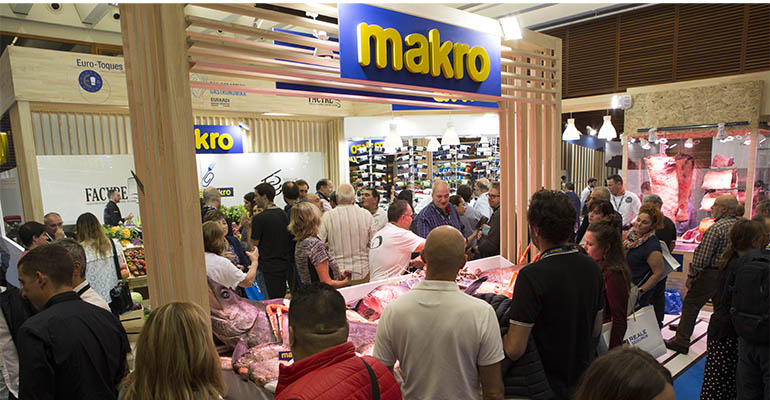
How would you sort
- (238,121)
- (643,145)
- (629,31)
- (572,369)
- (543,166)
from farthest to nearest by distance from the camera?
(238,121) < (629,31) < (643,145) < (543,166) < (572,369)

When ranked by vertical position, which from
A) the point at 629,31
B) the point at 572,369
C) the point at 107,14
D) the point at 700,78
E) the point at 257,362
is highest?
the point at 107,14

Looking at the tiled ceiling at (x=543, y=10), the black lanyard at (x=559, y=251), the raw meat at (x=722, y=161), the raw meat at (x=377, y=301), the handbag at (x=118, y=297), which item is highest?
the tiled ceiling at (x=543, y=10)

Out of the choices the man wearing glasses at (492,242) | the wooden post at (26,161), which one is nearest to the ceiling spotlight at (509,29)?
the man wearing glasses at (492,242)

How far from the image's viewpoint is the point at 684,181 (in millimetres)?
7250

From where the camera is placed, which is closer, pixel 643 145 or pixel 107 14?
pixel 643 145

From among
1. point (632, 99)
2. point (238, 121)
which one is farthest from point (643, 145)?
point (238, 121)

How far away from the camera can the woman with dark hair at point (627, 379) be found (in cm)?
108

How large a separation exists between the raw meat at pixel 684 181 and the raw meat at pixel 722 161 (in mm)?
294

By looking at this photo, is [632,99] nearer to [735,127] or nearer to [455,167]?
[735,127]

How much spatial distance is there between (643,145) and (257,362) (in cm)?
773

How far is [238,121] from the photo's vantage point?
32.4 feet

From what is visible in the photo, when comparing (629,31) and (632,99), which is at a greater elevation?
(629,31)

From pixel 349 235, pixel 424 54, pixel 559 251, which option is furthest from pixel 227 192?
pixel 559 251

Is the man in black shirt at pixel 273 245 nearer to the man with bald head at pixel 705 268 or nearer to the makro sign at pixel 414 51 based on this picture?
the makro sign at pixel 414 51
